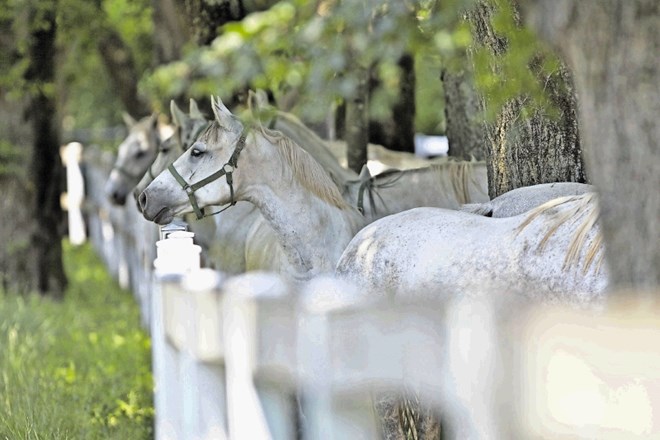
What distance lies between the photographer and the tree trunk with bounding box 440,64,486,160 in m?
9.93

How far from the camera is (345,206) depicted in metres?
7.09

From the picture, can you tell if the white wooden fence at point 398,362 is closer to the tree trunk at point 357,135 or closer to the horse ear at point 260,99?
A: the horse ear at point 260,99

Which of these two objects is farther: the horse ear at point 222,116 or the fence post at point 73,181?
the fence post at point 73,181

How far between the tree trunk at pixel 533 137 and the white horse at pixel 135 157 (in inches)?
254

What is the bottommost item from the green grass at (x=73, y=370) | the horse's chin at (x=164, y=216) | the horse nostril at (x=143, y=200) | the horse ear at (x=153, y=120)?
the green grass at (x=73, y=370)

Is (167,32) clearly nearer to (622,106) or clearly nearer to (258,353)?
(258,353)

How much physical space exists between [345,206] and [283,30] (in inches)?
96.2

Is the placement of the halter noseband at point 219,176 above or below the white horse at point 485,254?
above

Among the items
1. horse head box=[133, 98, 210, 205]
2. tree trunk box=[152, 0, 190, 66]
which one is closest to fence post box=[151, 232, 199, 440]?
horse head box=[133, 98, 210, 205]

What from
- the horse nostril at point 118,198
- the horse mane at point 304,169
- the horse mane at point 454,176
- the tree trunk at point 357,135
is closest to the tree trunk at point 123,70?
the horse nostril at point 118,198

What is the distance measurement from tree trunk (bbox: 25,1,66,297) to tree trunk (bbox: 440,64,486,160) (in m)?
5.84

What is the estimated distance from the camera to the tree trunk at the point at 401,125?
1264 centimetres

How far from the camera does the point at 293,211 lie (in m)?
A: 6.90

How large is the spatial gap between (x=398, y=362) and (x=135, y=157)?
10.5 meters
